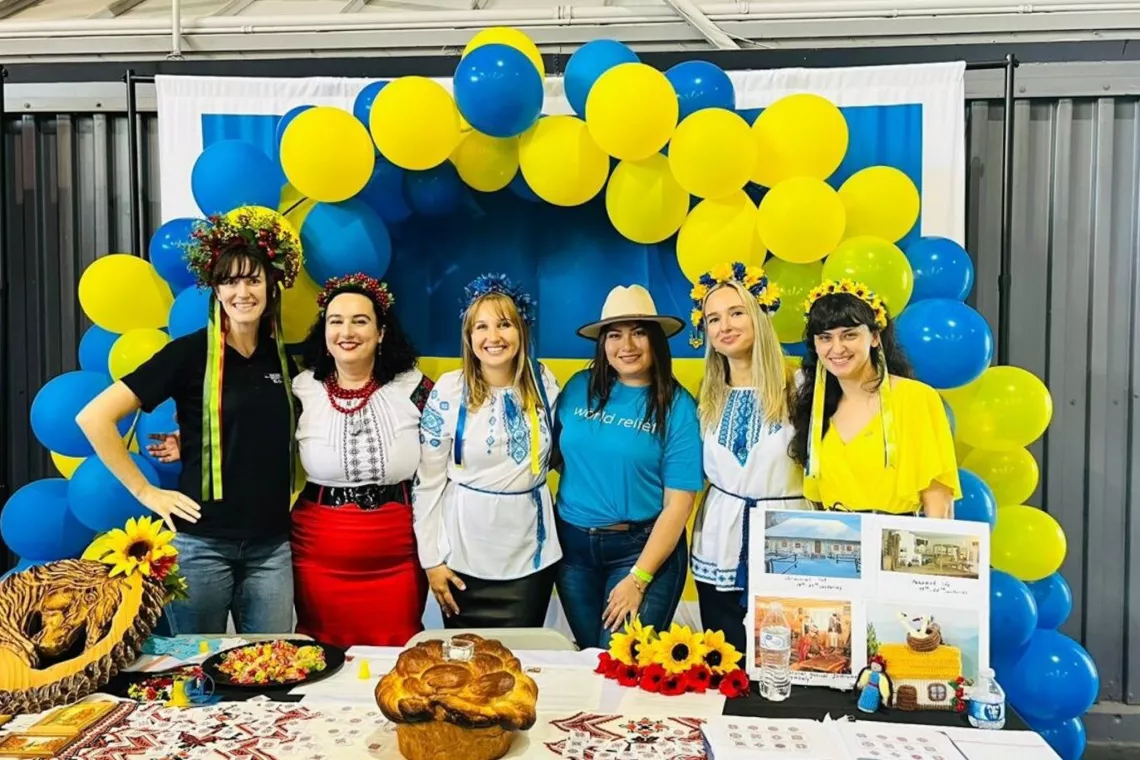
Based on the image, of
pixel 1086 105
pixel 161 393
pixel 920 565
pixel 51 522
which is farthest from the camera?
pixel 1086 105

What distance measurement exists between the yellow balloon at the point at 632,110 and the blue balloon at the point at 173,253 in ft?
4.64

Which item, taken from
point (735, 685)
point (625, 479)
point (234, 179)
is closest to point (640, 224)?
point (625, 479)

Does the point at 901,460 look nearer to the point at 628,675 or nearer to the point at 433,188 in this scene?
the point at 628,675

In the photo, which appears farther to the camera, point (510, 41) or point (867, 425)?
point (510, 41)

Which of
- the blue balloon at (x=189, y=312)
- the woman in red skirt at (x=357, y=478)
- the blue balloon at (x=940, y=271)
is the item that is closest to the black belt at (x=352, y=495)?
the woman in red skirt at (x=357, y=478)

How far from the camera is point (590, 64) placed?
2.75 meters

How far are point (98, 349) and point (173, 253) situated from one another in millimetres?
473

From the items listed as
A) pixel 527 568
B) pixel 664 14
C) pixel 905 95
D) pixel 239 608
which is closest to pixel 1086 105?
pixel 905 95

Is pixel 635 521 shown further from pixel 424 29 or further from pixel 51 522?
pixel 424 29

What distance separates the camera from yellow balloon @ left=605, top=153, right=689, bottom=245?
2.78 m

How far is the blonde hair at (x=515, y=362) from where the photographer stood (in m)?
2.57

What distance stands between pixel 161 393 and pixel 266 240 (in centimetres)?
54

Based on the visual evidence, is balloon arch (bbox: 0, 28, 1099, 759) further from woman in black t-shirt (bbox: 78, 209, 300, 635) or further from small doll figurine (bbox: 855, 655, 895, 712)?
small doll figurine (bbox: 855, 655, 895, 712)

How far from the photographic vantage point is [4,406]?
12.0 ft
